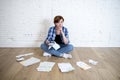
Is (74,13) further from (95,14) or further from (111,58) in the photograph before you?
(111,58)

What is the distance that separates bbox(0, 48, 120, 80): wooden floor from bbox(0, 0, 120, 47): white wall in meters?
0.39

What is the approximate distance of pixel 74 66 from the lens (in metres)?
2.19

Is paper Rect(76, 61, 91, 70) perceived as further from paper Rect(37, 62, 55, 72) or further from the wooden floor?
paper Rect(37, 62, 55, 72)

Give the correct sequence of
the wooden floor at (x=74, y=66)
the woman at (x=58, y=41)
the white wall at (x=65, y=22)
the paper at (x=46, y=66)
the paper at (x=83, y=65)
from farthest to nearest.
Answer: the white wall at (x=65, y=22) → the woman at (x=58, y=41) → the paper at (x=83, y=65) → the paper at (x=46, y=66) → the wooden floor at (x=74, y=66)

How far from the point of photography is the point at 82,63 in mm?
2293

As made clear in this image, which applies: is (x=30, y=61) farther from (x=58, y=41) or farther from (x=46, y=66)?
(x=58, y=41)

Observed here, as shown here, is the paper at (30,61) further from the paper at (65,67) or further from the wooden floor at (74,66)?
the paper at (65,67)

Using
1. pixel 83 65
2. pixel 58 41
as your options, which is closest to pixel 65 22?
pixel 58 41

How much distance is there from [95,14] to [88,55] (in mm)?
1108

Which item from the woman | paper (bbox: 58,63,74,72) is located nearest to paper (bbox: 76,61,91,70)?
paper (bbox: 58,63,74,72)

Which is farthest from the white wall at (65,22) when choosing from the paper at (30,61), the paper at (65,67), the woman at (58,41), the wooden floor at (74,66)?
the paper at (65,67)

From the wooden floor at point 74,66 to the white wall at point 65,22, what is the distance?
0.39 m

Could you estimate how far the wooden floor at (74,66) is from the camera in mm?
1827

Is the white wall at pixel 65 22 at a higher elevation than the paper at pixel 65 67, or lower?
higher
